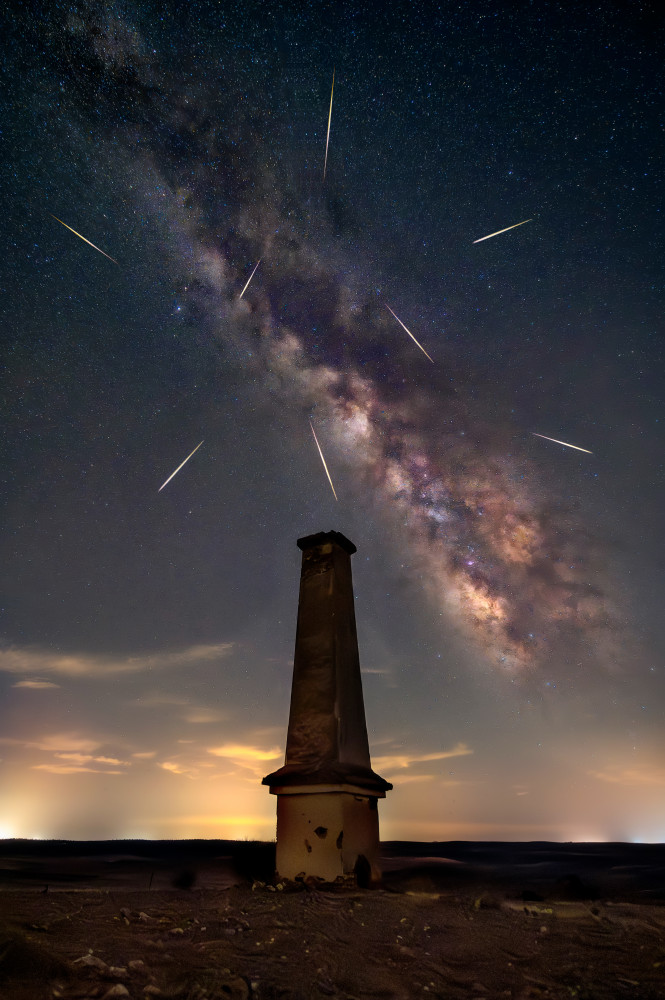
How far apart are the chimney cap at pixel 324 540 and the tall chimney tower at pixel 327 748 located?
0.8 inches

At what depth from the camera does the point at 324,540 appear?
393 inches

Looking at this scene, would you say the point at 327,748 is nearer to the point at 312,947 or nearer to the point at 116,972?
the point at 312,947

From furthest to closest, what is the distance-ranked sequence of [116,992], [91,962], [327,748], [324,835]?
[327,748] → [324,835] → [91,962] → [116,992]

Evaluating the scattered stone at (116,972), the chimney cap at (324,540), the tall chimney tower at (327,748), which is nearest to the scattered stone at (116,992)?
the scattered stone at (116,972)

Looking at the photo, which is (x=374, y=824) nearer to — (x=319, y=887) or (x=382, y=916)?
(x=319, y=887)

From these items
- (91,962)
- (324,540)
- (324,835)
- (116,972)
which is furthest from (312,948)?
(324,540)

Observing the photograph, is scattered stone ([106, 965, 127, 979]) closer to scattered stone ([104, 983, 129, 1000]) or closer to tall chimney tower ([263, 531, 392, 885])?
scattered stone ([104, 983, 129, 1000])

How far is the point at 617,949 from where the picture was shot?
5.43 m

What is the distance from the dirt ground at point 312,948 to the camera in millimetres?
3756

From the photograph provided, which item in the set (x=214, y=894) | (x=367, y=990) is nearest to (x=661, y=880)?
(x=214, y=894)

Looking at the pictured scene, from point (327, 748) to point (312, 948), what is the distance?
347 cm

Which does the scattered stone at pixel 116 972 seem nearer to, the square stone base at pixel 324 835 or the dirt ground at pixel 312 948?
the dirt ground at pixel 312 948

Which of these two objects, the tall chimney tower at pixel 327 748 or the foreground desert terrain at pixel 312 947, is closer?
the foreground desert terrain at pixel 312 947

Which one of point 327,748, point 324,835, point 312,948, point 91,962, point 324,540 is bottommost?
point 312,948
